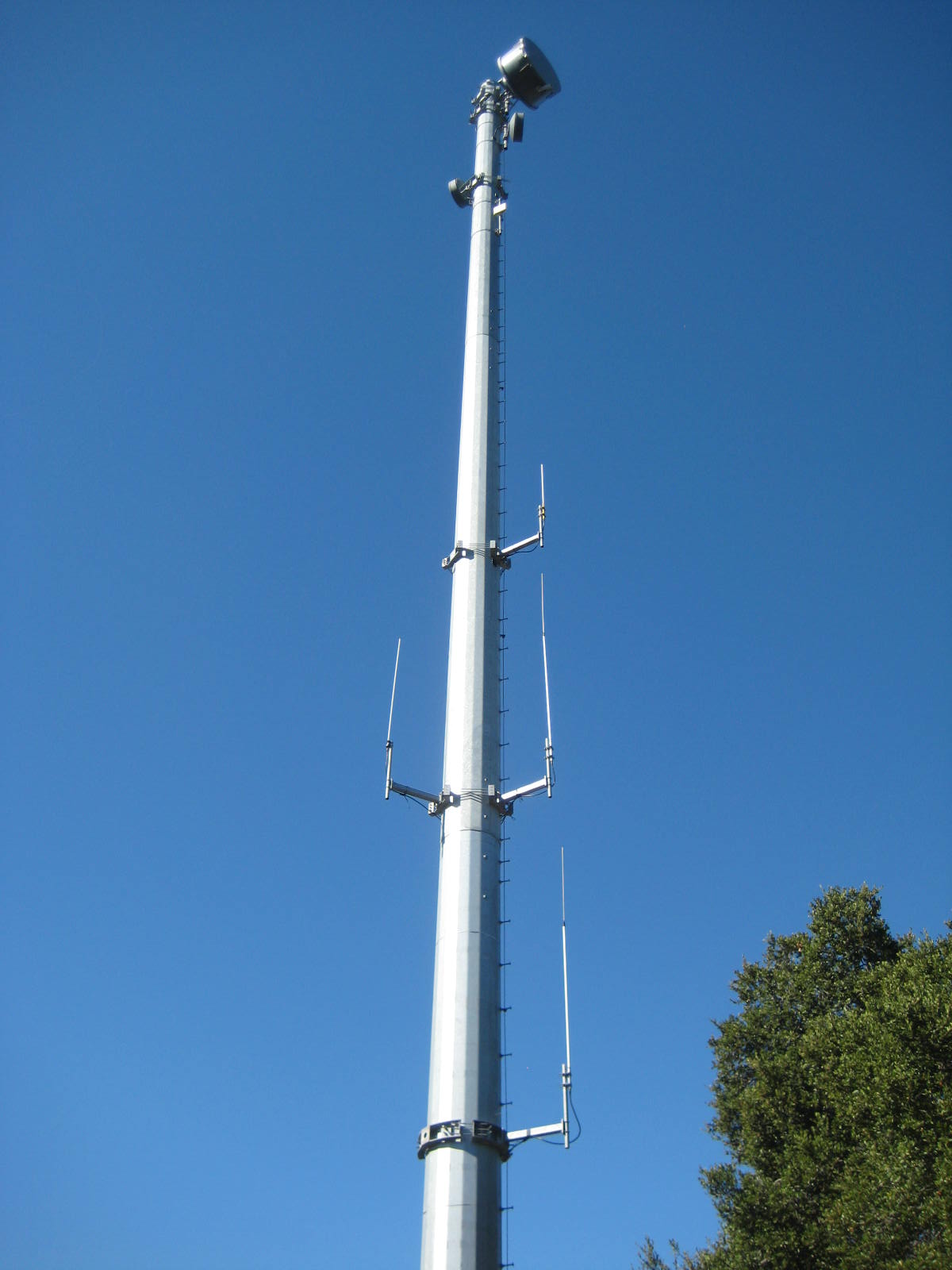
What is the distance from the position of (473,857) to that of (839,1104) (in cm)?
1400

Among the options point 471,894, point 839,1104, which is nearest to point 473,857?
point 471,894

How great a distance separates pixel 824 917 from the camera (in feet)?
114

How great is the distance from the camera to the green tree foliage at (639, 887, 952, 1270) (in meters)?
25.4

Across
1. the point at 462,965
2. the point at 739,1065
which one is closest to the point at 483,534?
the point at 462,965

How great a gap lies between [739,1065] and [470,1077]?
1712cm

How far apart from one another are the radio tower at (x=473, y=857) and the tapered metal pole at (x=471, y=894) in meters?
0.02

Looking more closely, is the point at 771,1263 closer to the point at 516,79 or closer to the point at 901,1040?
the point at 901,1040

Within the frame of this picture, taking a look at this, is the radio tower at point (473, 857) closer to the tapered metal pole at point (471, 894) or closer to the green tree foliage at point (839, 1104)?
the tapered metal pole at point (471, 894)

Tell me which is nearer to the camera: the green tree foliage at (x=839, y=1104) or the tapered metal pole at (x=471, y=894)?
the tapered metal pole at (x=471, y=894)

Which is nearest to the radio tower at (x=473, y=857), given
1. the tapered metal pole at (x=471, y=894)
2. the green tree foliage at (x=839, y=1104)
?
the tapered metal pole at (x=471, y=894)

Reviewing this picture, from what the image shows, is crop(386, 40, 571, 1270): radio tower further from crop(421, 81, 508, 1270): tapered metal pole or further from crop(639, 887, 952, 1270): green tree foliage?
crop(639, 887, 952, 1270): green tree foliage

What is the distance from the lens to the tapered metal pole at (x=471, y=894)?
59.7 feet

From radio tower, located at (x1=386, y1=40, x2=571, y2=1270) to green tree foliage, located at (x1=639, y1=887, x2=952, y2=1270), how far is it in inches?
414

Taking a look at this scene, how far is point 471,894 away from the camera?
21016 mm
